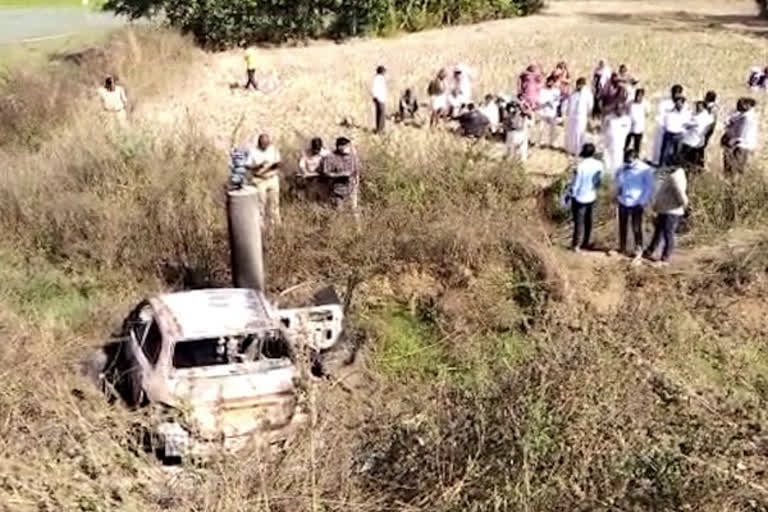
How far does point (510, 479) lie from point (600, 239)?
8153 millimetres

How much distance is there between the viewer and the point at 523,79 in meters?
20.1

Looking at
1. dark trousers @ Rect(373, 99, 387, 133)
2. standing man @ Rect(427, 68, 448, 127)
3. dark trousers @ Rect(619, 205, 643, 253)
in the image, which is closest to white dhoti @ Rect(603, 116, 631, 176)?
dark trousers @ Rect(619, 205, 643, 253)

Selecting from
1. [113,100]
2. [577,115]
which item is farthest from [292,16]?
[577,115]

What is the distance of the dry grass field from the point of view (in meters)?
7.38

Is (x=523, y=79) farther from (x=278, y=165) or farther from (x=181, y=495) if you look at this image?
(x=181, y=495)

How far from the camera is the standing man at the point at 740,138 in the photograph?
15789 mm

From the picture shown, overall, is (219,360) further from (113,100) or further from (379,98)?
(379,98)

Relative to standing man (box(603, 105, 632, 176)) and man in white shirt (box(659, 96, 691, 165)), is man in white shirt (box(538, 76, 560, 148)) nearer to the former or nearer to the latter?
standing man (box(603, 105, 632, 176))

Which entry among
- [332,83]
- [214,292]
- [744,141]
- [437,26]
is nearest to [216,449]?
[214,292]

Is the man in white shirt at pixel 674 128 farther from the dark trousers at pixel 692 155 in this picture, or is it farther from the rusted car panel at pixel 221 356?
the rusted car panel at pixel 221 356

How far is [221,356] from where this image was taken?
34.8 ft

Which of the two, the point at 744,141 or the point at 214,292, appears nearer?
the point at 214,292

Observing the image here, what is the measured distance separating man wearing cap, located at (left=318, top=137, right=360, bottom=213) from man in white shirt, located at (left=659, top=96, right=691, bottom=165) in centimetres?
453

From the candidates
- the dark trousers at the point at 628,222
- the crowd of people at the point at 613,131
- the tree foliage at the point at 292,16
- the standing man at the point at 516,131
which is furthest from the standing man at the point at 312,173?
the tree foliage at the point at 292,16
